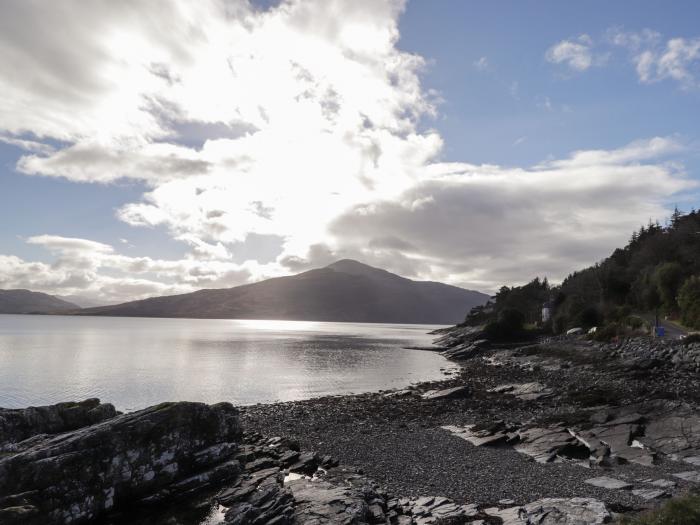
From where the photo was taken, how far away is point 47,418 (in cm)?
2358

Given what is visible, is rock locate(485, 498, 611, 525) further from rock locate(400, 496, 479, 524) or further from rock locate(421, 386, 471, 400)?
rock locate(421, 386, 471, 400)

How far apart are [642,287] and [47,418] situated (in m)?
95.9

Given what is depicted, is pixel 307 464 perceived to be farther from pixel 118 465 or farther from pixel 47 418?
pixel 47 418

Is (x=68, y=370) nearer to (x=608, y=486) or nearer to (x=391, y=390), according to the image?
(x=391, y=390)

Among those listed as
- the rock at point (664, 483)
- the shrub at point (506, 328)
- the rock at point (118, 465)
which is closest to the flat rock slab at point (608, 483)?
the rock at point (664, 483)

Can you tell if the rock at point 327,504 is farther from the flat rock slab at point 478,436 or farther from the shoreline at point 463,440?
the flat rock slab at point 478,436

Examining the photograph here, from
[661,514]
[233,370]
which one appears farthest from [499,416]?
[233,370]

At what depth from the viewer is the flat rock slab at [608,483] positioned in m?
17.2

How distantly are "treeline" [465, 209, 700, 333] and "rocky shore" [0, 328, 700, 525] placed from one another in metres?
47.1

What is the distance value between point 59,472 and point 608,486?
20.7 m

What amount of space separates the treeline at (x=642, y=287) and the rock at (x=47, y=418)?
2720 inches

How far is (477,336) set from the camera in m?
109

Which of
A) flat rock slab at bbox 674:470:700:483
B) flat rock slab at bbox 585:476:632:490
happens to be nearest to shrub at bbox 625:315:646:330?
flat rock slab at bbox 674:470:700:483

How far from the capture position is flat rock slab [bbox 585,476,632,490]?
675 inches
